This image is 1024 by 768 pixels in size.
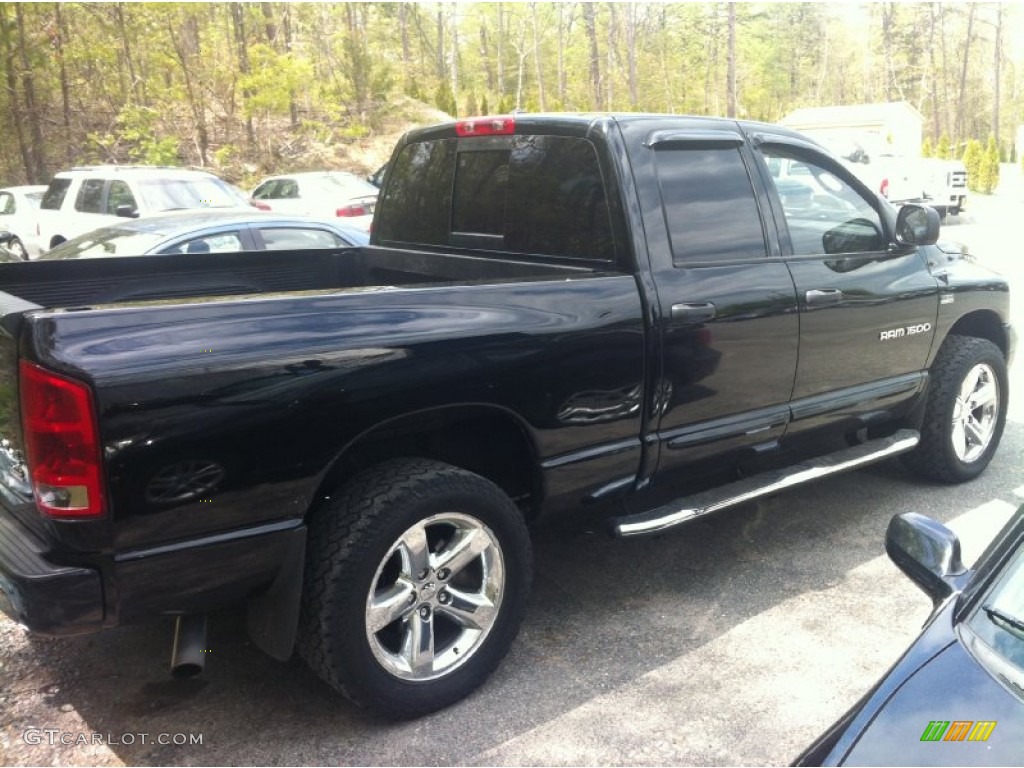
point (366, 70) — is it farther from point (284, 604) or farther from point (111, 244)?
point (284, 604)

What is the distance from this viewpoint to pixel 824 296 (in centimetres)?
421

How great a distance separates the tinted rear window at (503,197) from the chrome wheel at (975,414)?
8.65 ft

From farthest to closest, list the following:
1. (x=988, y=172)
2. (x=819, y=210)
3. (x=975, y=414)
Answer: (x=988, y=172)
(x=975, y=414)
(x=819, y=210)

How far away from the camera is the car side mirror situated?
232 centimetres

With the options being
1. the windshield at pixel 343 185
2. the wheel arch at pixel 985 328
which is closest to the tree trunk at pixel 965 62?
the windshield at pixel 343 185

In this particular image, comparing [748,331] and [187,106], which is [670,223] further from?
[187,106]

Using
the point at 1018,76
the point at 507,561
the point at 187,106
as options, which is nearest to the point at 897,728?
the point at 507,561

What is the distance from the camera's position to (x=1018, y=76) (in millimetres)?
71625

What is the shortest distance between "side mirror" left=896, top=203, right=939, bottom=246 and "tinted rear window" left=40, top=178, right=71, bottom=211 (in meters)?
13.1

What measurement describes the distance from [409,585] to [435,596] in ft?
0.37

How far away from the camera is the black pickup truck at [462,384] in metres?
2.55

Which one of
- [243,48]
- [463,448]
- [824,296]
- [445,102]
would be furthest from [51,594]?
[445,102]

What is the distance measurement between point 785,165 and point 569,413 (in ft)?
6.23

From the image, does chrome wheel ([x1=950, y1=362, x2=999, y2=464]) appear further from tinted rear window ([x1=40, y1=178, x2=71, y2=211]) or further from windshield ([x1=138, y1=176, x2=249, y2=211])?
tinted rear window ([x1=40, y1=178, x2=71, y2=211])
